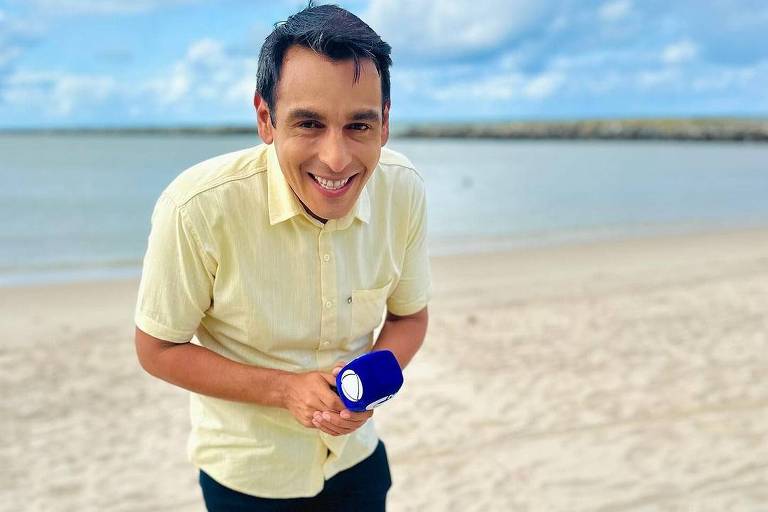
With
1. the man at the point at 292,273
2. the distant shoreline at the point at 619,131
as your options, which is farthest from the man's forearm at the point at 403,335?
the distant shoreline at the point at 619,131

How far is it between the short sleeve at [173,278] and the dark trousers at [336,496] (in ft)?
1.60

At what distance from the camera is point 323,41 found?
1.73 m

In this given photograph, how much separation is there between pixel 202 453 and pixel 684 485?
363cm

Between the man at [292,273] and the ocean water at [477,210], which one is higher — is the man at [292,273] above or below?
above

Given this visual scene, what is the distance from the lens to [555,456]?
5.26 meters

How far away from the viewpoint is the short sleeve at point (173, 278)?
1874 mm

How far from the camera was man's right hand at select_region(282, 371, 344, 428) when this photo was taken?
1806mm

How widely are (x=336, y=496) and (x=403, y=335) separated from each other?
49 centimetres

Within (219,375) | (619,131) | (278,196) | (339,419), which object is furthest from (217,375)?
(619,131)

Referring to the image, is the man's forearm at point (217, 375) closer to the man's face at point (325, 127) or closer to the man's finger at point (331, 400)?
the man's finger at point (331, 400)

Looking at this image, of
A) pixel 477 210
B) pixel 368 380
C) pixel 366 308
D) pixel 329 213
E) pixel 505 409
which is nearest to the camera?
pixel 368 380

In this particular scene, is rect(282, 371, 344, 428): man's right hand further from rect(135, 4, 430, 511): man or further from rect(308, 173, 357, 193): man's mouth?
rect(308, 173, 357, 193): man's mouth

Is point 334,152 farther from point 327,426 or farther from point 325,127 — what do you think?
point 327,426

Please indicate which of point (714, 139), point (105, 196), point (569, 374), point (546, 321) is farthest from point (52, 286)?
point (714, 139)
